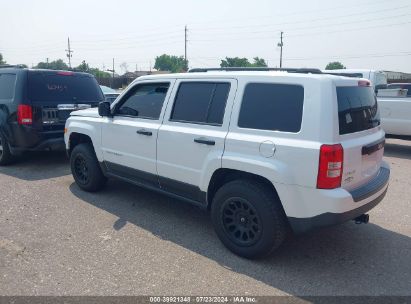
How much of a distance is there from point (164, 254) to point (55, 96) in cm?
458

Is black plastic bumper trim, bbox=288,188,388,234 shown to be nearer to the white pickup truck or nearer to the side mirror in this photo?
the side mirror

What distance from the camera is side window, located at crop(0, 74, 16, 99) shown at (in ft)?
21.8

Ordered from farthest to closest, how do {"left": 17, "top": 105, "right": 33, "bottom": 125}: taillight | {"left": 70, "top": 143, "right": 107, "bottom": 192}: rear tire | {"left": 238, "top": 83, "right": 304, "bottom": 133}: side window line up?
1. {"left": 17, "top": 105, "right": 33, "bottom": 125}: taillight
2. {"left": 70, "top": 143, "right": 107, "bottom": 192}: rear tire
3. {"left": 238, "top": 83, "right": 304, "bottom": 133}: side window

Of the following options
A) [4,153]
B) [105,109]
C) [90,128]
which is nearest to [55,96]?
[4,153]

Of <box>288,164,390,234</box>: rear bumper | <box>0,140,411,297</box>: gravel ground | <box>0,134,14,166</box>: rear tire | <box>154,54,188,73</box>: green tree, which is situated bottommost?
<box>0,140,411,297</box>: gravel ground

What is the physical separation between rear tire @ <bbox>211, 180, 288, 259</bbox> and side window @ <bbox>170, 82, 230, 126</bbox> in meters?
0.77

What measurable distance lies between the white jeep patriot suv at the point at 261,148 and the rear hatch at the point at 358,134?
0.03 ft

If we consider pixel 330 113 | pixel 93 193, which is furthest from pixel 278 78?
pixel 93 193

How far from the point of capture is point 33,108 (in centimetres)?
645

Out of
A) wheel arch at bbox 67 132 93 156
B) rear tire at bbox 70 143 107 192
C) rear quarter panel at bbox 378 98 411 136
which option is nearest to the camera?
rear tire at bbox 70 143 107 192

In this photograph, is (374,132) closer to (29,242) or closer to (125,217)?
(125,217)

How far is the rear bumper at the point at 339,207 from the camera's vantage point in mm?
3021

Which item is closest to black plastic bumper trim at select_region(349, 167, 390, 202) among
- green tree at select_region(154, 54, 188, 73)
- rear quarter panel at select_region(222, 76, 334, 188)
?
rear quarter panel at select_region(222, 76, 334, 188)

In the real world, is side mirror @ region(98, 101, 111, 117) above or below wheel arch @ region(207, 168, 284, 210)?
above
